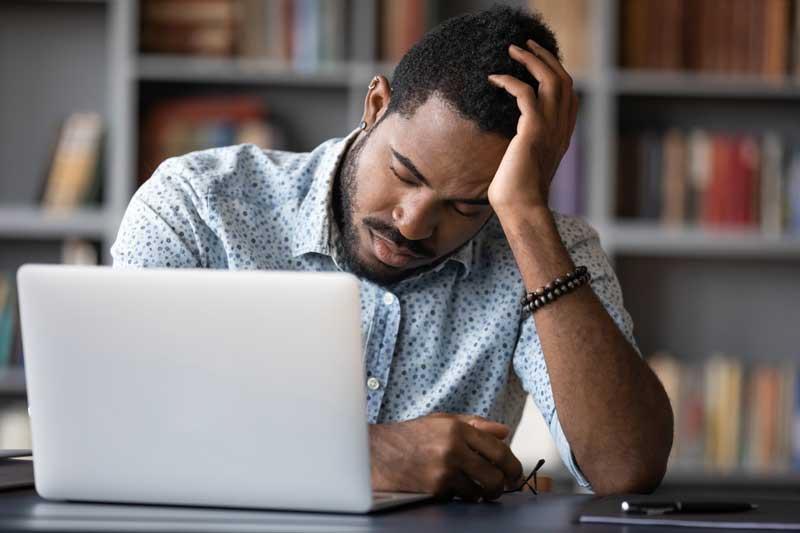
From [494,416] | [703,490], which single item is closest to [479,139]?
[494,416]

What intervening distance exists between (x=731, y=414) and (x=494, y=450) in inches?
80.3

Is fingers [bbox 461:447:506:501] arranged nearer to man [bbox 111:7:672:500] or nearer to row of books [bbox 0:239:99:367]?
man [bbox 111:7:672:500]

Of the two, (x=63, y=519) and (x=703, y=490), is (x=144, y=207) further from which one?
(x=703, y=490)

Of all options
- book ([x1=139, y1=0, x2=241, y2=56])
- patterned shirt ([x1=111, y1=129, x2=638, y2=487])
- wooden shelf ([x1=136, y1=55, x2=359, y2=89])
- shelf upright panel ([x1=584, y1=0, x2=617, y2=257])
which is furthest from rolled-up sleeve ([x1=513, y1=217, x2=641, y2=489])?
book ([x1=139, y1=0, x2=241, y2=56])

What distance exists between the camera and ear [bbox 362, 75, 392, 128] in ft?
5.28

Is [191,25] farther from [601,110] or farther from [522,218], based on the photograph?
[522,218]

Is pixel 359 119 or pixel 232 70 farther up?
pixel 232 70

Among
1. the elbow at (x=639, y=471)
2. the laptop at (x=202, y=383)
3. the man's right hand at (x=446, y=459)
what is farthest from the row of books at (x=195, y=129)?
the laptop at (x=202, y=383)

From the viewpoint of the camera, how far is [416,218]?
1.47 metres

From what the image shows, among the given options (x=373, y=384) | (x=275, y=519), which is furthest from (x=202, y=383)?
(x=373, y=384)

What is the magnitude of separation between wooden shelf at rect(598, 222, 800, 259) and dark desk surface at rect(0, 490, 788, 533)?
1985 mm

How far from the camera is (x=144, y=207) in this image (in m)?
1.51

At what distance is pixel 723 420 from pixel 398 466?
A: 2055mm

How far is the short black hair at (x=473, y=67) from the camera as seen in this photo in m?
1.48
